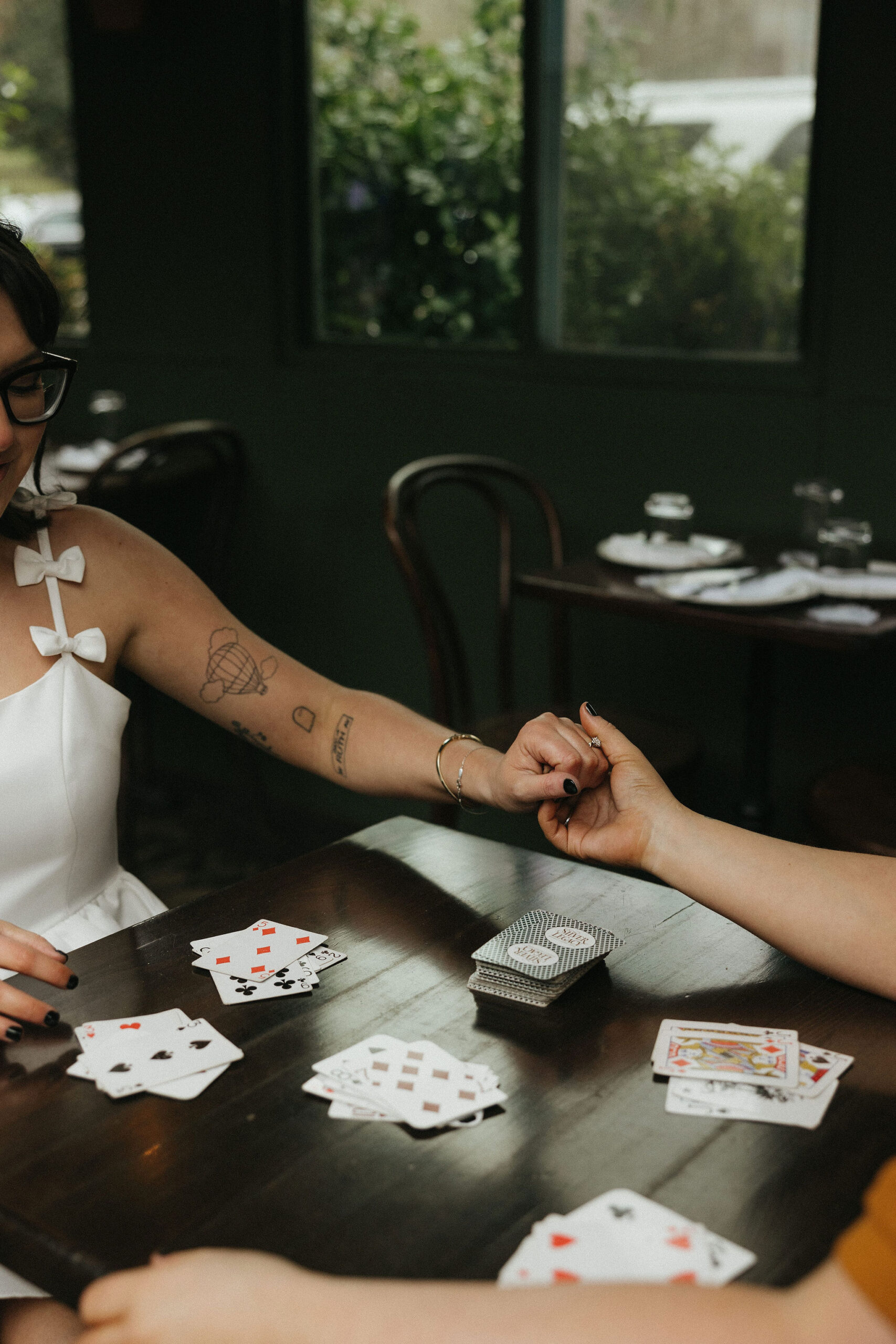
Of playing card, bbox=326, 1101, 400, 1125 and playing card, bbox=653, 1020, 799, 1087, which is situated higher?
playing card, bbox=653, 1020, 799, 1087

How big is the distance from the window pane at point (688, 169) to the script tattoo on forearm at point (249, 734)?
2.03 meters

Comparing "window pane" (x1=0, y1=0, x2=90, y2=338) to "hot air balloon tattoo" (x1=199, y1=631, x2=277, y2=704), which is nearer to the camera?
"hot air balloon tattoo" (x1=199, y1=631, x2=277, y2=704)

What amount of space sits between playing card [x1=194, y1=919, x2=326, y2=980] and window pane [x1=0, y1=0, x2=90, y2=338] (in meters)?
3.57

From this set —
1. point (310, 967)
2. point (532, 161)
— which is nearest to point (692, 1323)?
point (310, 967)

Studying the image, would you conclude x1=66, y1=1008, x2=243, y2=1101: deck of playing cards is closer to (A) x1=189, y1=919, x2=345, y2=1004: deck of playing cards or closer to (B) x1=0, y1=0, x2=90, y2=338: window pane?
(A) x1=189, y1=919, x2=345, y2=1004: deck of playing cards

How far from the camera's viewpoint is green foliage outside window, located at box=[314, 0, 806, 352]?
10.5 feet

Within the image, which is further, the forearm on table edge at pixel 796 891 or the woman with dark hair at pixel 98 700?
the woman with dark hair at pixel 98 700

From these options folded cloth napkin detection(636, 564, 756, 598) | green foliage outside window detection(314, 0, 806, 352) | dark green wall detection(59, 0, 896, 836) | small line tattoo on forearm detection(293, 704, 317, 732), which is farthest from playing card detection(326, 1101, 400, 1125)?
green foliage outside window detection(314, 0, 806, 352)

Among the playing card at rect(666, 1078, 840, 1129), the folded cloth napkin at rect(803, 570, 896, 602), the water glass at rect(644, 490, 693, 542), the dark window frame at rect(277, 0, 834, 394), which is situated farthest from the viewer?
the dark window frame at rect(277, 0, 834, 394)

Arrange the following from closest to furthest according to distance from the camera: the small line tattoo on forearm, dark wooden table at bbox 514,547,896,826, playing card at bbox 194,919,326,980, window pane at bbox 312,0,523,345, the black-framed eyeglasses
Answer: playing card at bbox 194,919,326,980 < the black-framed eyeglasses < the small line tattoo on forearm < dark wooden table at bbox 514,547,896,826 < window pane at bbox 312,0,523,345

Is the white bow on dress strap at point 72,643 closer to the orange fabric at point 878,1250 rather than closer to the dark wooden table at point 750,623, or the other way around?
the orange fabric at point 878,1250

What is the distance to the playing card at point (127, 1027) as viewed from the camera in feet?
3.68

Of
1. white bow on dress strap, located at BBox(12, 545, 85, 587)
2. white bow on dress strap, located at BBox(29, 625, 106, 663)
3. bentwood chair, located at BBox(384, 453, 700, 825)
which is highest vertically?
white bow on dress strap, located at BBox(12, 545, 85, 587)

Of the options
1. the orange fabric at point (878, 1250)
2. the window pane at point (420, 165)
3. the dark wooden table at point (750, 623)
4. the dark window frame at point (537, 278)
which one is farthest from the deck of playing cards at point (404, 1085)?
the window pane at point (420, 165)
